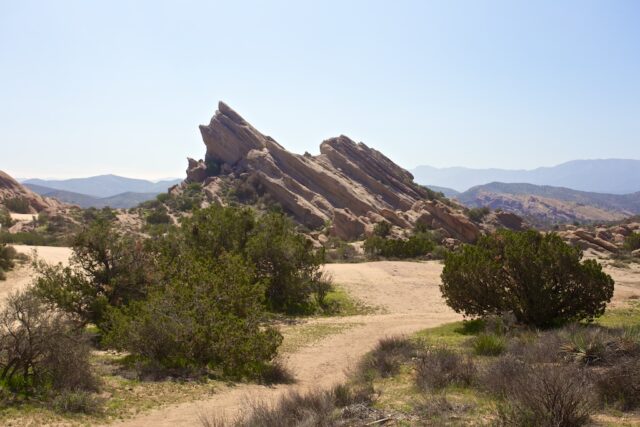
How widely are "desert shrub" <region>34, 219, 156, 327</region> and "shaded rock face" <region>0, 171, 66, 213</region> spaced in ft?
172

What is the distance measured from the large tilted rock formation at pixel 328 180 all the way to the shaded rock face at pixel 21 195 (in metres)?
21.3

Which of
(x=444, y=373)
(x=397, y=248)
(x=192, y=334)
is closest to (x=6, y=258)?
(x=192, y=334)

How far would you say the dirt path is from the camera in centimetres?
1076

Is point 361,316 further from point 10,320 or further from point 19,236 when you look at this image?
point 19,236

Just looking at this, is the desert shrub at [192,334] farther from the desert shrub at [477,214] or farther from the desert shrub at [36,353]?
the desert shrub at [477,214]

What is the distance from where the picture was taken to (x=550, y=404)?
7133 mm

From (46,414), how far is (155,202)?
66013 millimetres

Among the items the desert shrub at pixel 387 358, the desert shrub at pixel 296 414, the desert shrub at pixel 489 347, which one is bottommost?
the desert shrub at pixel 387 358

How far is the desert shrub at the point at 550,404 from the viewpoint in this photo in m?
7.04

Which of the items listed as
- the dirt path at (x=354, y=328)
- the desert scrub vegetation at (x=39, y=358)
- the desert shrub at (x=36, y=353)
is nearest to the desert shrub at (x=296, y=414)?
the dirt path at (x=354, y=328)

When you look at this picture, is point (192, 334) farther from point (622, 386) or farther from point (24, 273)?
point (24, 273)

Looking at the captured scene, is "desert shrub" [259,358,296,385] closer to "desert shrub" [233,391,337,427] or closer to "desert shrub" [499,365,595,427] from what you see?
"desert shrub" [233,391,337,427]

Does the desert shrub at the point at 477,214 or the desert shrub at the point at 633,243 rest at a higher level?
the desert shrub at the point at 477,214

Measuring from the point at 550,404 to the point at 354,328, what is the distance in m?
15.4
